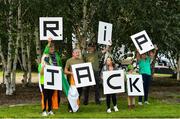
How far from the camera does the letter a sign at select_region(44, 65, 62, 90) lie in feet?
44.6

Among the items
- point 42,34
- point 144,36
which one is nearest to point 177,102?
point 144,36

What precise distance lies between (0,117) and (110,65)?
11.6 feet

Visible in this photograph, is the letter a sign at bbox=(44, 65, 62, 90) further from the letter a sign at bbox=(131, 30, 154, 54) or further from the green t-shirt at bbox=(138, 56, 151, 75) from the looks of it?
the green t-shirt at bbox=(138, 56, 151, 75)

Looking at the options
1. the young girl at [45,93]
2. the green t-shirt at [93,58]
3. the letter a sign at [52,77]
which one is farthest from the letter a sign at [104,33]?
the young girl at [45,93]

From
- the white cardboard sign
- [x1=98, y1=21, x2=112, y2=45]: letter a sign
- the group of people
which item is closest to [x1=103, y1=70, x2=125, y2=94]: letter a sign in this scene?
the group of people

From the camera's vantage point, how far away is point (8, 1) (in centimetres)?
1864

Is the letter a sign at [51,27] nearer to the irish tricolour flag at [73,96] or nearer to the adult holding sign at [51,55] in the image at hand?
the adult holding sign at [51,55]

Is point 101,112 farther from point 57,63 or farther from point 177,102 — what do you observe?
point 177,102

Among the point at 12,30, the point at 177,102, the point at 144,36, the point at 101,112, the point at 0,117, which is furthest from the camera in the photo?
the point at 12,30

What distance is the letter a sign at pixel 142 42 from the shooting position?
15.5m

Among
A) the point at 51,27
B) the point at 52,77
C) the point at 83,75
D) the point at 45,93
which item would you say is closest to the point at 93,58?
the point at 83,75

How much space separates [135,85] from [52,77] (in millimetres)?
2847

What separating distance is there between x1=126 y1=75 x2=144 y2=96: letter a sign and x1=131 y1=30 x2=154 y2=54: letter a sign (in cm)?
87

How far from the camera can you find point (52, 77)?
45.3 feet
